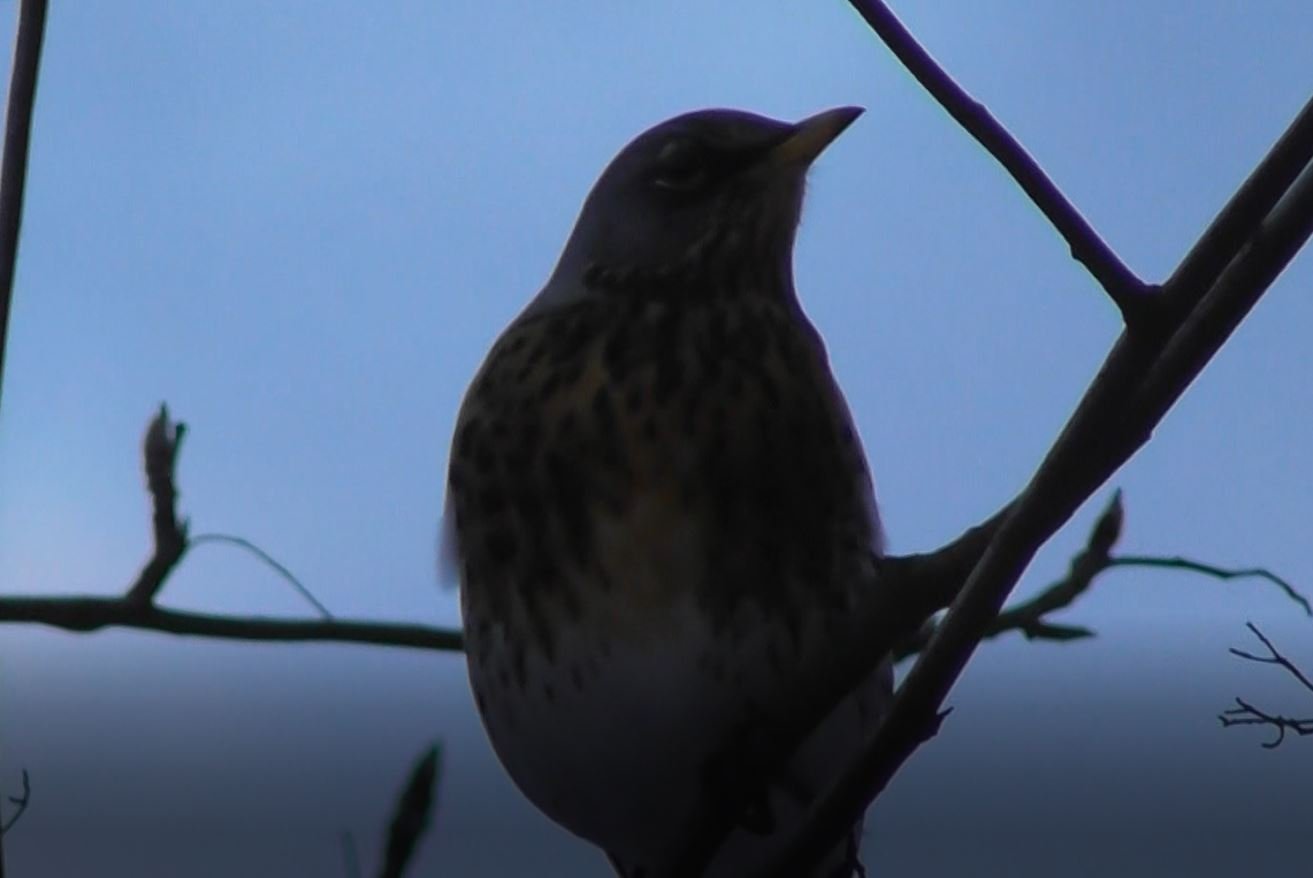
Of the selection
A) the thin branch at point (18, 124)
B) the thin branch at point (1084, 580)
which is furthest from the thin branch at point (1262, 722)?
the thin branch at point (18, 124)

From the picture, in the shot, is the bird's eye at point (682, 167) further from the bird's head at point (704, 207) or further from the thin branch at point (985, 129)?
the thin branch at point (985, 129)

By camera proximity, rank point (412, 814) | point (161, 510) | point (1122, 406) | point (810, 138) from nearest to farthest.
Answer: point (412, 814) → point (1122, 406) → point (161, 510) → point (810, 138)

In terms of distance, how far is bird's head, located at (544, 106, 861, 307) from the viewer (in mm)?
4023

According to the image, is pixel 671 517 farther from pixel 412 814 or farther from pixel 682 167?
pixel 412 814

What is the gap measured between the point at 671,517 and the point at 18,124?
1.34 meters

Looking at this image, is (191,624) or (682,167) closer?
(191,624)

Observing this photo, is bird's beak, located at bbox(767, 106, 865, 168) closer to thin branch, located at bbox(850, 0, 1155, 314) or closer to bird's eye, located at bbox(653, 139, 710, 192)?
bird's eye, located at bbox(653, 139, 710, 192)

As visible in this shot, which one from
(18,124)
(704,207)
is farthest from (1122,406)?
(704,207)

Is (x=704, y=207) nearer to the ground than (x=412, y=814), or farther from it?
farther from it

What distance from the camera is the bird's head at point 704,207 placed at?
158 inches

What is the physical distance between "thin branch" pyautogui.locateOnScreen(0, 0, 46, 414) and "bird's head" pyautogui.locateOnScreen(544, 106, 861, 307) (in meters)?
1.63

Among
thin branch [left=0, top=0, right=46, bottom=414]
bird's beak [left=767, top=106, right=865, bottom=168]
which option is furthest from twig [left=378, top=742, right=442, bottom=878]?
bird's beak [left=767, top=106, right=865, bottom=168]

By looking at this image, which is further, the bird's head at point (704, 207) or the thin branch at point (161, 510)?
the bird's head at point (704, 207)

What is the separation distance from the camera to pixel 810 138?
12.7 feet
